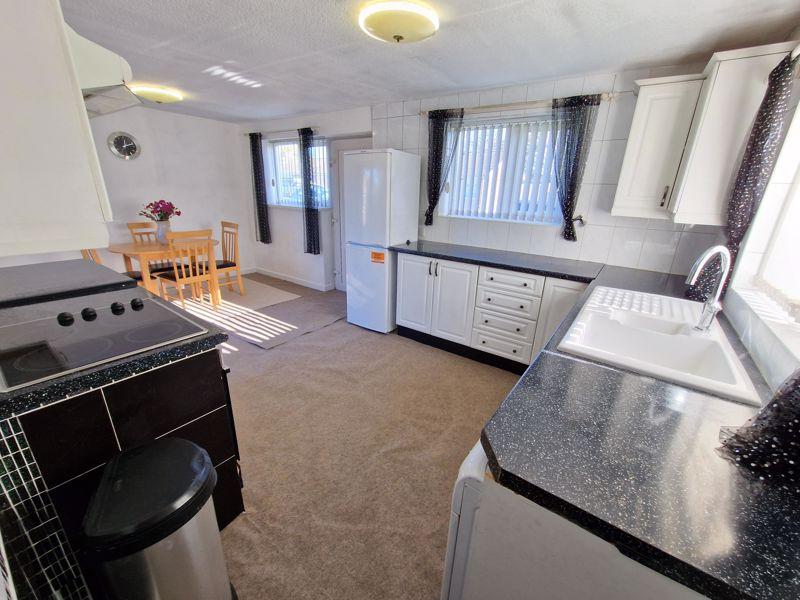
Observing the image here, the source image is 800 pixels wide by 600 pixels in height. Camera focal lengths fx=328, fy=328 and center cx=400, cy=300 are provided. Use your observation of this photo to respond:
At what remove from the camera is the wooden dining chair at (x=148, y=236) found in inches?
146

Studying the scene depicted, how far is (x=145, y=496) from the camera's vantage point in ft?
2.69

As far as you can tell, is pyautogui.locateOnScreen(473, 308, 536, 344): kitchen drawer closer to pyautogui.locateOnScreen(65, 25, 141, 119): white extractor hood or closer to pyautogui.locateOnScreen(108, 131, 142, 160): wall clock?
pyautogui.locateOnScreen(65, 25, 141, 119): white extractor hood

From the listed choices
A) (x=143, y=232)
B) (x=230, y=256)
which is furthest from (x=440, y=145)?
(x=143, y=232)

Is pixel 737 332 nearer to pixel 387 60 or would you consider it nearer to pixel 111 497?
pixel 111 497

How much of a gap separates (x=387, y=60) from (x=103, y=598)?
287 cm

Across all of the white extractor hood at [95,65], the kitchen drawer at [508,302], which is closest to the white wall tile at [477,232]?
the kitchen drawer at [508,302]

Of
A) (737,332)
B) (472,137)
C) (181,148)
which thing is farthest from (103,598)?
(181,148)

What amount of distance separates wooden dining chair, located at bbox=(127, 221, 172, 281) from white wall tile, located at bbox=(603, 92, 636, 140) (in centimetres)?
444

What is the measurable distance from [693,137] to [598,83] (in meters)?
0.90

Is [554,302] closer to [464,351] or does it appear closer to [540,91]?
[464,351]

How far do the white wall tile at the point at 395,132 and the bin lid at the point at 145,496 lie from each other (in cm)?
328

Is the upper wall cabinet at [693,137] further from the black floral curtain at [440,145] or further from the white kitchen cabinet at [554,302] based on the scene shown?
the black floral curtain at [440,145]

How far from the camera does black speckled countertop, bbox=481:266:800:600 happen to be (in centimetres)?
49

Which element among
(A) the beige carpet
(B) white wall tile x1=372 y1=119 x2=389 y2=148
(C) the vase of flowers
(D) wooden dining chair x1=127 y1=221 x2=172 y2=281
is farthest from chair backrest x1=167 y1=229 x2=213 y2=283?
(B) white wall tile x1=372 y1=119 x2=389 y2=148
